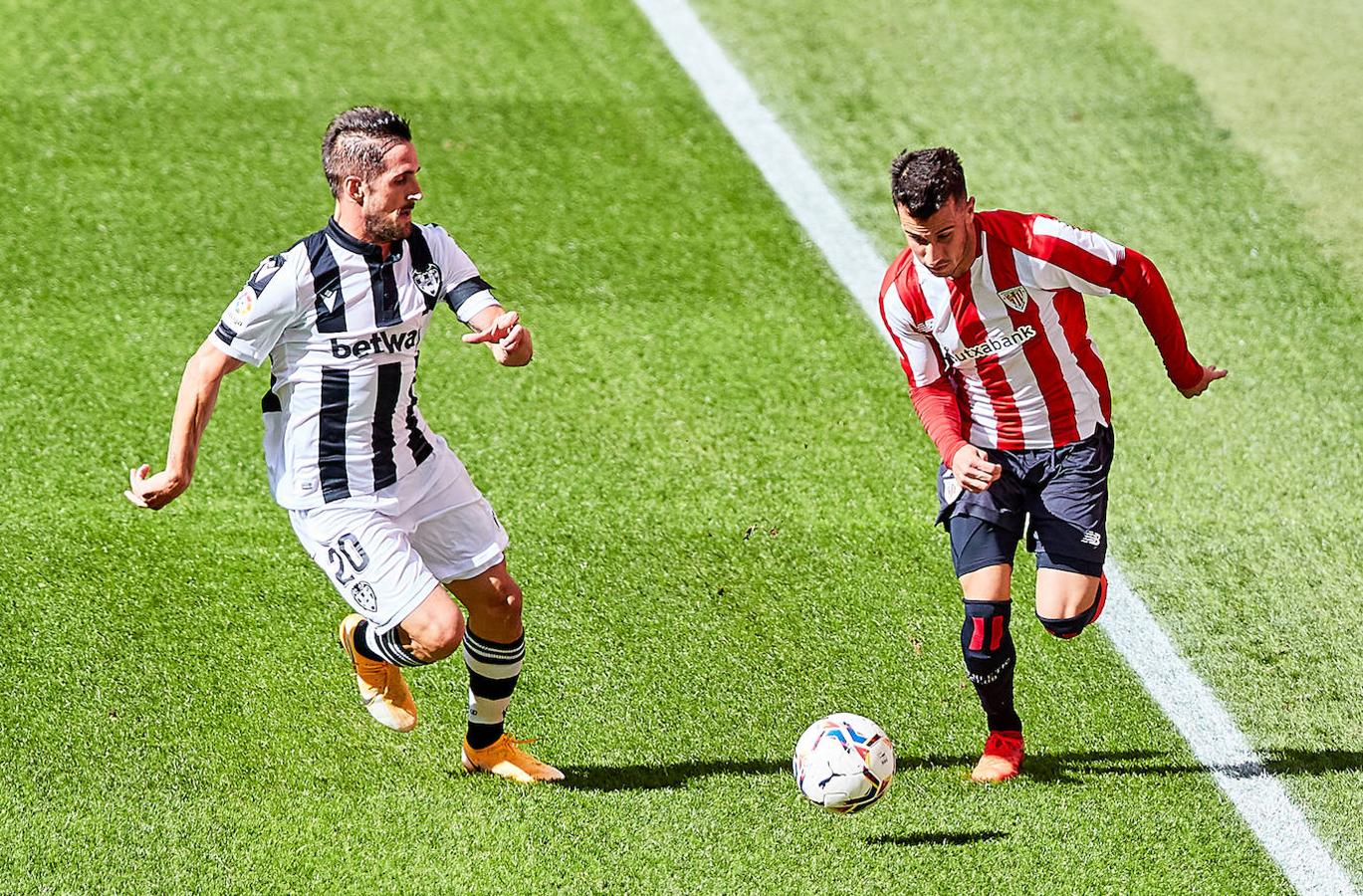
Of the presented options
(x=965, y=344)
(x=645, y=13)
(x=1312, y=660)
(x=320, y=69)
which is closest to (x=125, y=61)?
(x=320, y=69)

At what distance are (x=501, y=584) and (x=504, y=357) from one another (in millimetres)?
836

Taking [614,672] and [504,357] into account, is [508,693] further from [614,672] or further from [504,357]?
[504,357]

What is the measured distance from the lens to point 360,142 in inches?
183

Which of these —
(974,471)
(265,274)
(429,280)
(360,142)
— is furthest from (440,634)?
(974,471)

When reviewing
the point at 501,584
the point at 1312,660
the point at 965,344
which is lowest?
the point at 1312,660

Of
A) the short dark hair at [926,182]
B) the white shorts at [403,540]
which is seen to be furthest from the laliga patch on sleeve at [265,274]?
the short dark hair at [926,182]

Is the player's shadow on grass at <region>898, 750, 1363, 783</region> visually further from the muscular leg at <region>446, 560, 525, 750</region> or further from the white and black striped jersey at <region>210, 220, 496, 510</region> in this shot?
the white and black striped jersey at <region>210, 220, 496, 510</region>

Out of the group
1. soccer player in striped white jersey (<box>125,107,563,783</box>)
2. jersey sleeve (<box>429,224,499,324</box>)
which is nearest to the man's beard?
soccer player in striped white jersey (<box>125,107,563,783</box>)

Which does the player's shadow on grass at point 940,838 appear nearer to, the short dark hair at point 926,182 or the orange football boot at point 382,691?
the orange football boot at point 382,691

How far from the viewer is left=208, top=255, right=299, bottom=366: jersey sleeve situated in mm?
4707

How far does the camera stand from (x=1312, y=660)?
613 centimetres

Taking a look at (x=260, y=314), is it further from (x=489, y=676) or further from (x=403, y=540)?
(x=489, y=676)

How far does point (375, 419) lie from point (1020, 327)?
216 cm

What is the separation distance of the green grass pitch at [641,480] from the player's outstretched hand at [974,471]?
3.92 feet
